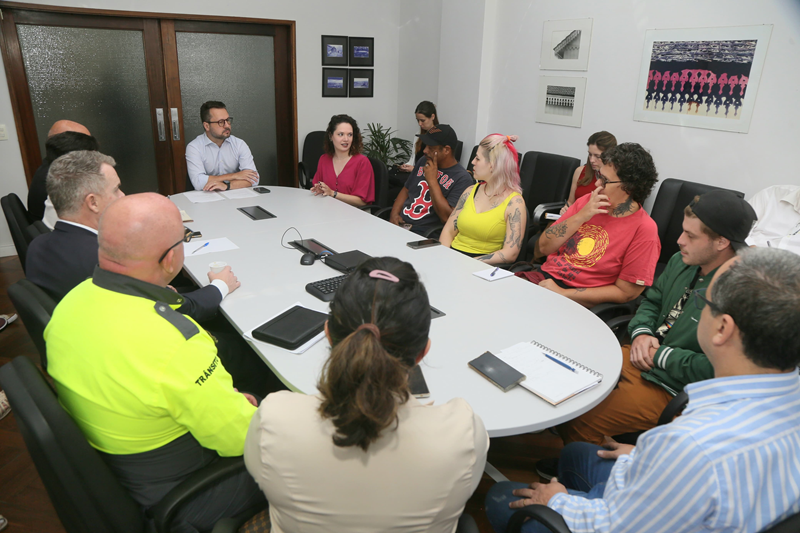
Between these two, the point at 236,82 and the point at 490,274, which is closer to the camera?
the point at 490,274

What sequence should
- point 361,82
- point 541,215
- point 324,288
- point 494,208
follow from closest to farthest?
1. point 324,288
2. point 494,208
3. point 541,215
4. point 361,82

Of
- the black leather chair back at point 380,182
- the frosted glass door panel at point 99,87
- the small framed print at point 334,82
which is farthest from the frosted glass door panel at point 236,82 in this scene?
the black leather chair back at point 380,182

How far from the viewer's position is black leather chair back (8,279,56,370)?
149cm

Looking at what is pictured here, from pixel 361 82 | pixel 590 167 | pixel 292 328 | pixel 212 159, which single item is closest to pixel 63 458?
pixel 292 328

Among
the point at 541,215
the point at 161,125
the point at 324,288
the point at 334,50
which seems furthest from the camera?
the point at 334,50

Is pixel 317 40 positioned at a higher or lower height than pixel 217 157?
higher

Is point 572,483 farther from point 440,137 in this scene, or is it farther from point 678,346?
point 440,137

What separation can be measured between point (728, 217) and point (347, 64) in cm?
511

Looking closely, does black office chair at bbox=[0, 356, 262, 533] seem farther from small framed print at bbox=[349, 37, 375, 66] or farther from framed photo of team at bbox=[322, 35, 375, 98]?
small framed print at bbox=[349, 37, 375, 66]

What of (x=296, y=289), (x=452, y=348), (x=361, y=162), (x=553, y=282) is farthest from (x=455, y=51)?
(x=452, y=348)

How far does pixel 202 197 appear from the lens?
3.71 m

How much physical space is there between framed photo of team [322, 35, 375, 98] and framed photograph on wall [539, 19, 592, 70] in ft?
7.80

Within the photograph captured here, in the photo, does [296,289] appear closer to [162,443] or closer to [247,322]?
[247,322]

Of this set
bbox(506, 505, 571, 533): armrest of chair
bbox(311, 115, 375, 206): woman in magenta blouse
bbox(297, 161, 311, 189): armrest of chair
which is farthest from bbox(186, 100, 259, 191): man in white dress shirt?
bbox(506, 505, 571, 533): armrest of chair
